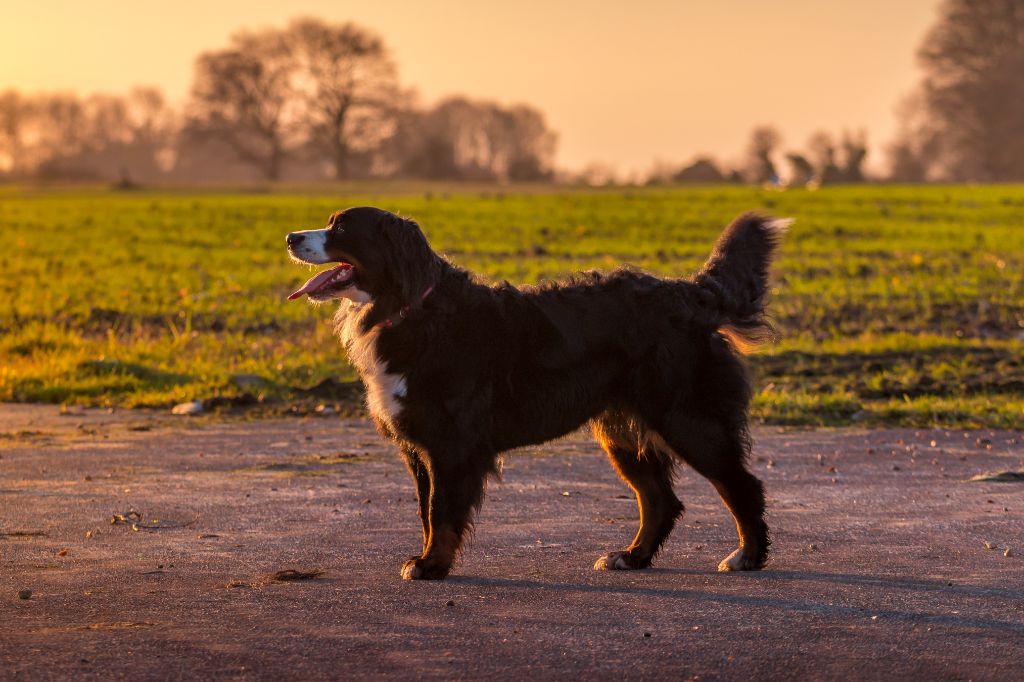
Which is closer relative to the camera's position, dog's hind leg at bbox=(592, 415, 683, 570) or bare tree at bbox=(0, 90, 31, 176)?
dog's hind leg at bbox=(592, 415, 683, 570)

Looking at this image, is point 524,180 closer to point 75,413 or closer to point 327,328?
point 327,328

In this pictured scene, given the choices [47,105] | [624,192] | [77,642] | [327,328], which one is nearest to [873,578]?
[77,642]

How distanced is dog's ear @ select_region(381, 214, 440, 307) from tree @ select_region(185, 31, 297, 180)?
81655mm

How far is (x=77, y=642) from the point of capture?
18.6 feet

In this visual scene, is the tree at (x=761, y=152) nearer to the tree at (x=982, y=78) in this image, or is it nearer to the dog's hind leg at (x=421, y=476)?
the tree at (x=982, y=78)

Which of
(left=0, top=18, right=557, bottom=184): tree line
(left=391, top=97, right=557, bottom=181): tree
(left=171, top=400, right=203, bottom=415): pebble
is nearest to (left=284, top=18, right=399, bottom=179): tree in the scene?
(left=0, top=18, right=557, bottom=184): tree line

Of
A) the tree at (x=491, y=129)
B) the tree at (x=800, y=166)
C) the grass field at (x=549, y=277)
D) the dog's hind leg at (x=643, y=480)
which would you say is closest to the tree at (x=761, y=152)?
the tree at (x=800, y=166)

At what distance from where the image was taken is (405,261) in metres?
7.13

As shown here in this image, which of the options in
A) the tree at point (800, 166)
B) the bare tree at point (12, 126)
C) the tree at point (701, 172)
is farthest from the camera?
the bare tree at point (12, 126)

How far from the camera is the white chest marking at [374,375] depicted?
23.2 ft

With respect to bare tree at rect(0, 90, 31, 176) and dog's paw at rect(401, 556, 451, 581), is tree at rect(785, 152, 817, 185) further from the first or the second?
bare tree at rect(0, 90, 31, 176)

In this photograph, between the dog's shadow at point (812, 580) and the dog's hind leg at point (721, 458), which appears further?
the dog's hind leg at point (721, 458)

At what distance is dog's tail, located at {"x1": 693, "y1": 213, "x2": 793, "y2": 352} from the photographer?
7.60 m

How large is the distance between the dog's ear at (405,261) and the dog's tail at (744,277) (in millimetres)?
1464
